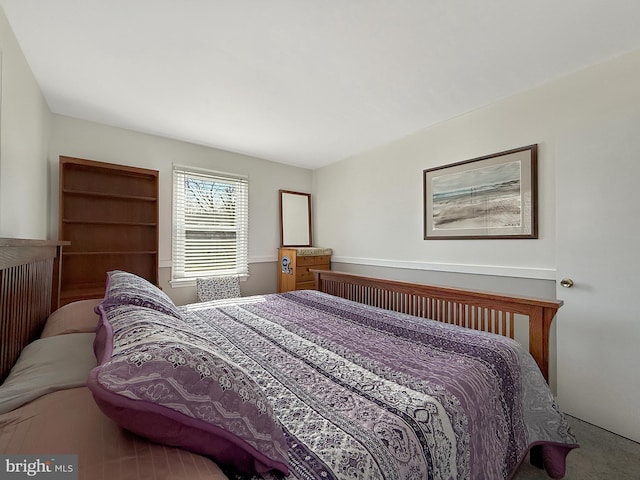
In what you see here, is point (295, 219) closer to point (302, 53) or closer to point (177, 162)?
point (177, 162)

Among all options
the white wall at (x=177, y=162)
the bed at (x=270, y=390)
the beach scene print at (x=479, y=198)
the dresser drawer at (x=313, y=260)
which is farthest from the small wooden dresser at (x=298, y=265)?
the bed at (x=270, y=390)

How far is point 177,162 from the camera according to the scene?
11.4ft

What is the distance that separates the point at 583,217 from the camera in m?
2.05

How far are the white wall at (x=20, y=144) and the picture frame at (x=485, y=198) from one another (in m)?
3.33

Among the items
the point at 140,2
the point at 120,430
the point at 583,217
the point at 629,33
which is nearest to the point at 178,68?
the point at 140,2

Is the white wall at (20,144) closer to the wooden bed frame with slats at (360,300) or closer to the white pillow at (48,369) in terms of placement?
the wooden bed frame with slats at (360,300)

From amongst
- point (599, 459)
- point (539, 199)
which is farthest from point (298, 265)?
point (599, 459)

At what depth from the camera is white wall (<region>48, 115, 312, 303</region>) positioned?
284 cm

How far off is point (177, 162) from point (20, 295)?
265 cm

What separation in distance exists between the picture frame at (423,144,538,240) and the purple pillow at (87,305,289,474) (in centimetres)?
258

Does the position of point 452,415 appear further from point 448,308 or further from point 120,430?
point 448,308

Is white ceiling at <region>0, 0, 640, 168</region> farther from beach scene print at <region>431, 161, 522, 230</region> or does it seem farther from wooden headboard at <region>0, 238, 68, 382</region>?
wooden headboard at <region>0, 238, 68, 382</region>

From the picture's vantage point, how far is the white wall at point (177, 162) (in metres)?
2.84

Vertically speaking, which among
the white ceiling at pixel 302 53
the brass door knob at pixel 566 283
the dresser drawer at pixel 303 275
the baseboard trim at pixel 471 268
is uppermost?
the white ceiling at pixel 302 53
